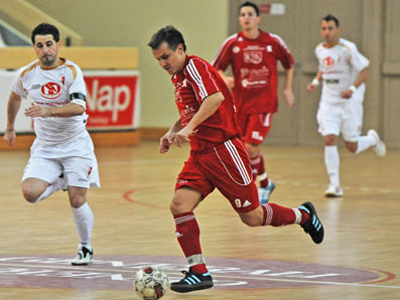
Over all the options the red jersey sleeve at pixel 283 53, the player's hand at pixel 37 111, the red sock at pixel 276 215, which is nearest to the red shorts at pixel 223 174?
the red sock at pixel 276 215

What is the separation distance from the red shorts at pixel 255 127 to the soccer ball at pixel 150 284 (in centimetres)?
524

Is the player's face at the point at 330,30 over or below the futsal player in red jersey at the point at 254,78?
over

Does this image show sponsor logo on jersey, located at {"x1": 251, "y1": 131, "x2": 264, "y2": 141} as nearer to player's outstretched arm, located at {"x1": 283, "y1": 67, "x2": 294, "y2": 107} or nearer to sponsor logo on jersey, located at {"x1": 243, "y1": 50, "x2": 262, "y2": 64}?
player's outstretched arm, located at {"x1": 283, "y1": 67, "x2": 294, "y2": 107}

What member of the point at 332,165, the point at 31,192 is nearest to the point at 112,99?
the point at 332,165

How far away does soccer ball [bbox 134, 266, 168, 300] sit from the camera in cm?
675

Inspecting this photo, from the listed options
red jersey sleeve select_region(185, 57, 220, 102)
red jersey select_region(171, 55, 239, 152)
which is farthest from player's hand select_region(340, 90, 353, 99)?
red jersey sleeve select_region(185, 57, 220, 102)

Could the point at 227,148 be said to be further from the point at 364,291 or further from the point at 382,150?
the point at 382,150

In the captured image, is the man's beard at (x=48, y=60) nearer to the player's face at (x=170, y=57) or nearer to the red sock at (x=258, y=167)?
the player's face at (x=170, y=57)

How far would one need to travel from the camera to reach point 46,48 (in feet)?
27.0

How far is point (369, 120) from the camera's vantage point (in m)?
19.6

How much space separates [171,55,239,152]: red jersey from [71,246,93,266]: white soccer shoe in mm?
1382

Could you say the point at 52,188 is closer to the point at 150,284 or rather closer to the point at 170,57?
the point at 170,57

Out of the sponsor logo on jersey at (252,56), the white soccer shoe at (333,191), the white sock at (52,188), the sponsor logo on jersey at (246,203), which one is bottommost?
the white soccer shoe at (333,191)

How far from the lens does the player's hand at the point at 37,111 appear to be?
25.5 ft
